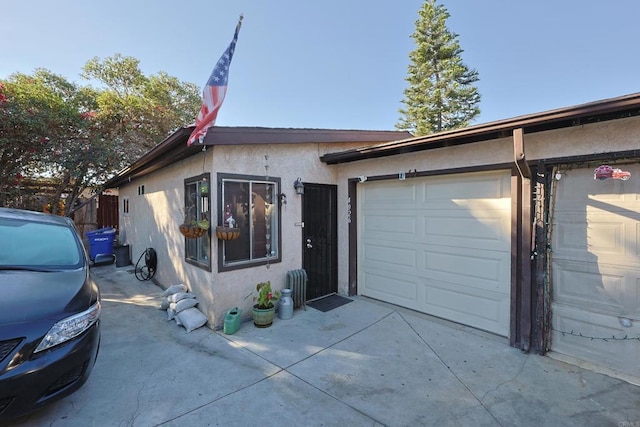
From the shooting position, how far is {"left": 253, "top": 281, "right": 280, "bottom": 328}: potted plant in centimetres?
404

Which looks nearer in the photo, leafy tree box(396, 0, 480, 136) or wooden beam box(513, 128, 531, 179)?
wooden beam box(513, 128, 531, 179)

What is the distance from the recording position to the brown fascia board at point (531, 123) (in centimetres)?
258

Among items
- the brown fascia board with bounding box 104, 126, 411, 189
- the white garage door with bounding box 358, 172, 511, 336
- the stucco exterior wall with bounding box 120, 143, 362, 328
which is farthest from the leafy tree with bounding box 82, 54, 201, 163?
the white garage door with bounding box 358, 172, 511, 336

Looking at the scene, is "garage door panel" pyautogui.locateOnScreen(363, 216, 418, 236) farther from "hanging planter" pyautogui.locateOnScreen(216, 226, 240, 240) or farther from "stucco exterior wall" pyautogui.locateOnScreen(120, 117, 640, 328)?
"hanging planter" pyautogui.locateOnScreen(216, 226, 240, 240)

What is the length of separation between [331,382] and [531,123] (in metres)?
3.38

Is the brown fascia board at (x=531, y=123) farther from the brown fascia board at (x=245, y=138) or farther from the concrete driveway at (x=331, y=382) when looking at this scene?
the concrete driveway at (x=331, y=382)

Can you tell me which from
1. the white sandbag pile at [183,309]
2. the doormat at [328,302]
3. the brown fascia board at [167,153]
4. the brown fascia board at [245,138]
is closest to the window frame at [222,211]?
the brown fascia board at [245,138]

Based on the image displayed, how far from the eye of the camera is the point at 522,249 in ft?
11.4

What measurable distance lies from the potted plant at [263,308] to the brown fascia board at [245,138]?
2103 millimetres

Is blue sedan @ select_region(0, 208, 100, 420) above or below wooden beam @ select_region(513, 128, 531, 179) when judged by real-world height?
below

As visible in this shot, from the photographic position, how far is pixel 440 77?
15680 millimetres

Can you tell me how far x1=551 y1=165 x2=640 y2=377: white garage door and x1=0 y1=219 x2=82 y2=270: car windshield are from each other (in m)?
5.13

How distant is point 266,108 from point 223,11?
374 centimetres

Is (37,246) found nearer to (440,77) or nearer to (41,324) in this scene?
(41,324)
